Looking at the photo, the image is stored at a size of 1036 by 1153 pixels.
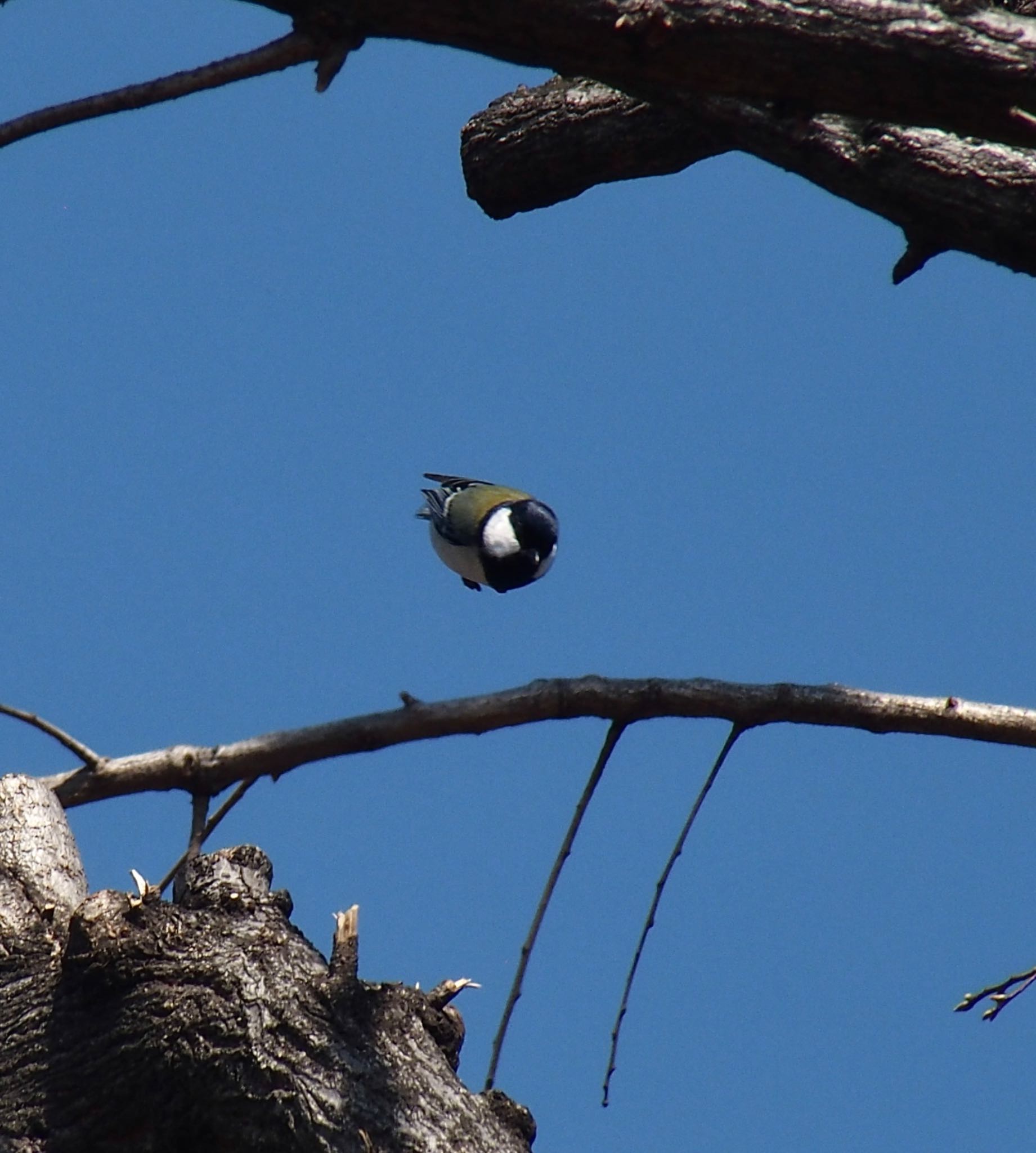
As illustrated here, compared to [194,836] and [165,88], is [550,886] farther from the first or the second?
[165,88]

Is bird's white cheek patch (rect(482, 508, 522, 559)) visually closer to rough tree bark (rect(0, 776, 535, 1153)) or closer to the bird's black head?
the bird's black head

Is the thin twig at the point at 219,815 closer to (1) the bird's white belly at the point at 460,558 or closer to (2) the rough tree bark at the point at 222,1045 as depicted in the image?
(2) the rough tree bark at the point at 222,1045

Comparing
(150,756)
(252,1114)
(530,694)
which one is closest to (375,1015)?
(252,1114)

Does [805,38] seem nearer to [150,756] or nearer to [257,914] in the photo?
[257,914]

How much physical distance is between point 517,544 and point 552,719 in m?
4.34

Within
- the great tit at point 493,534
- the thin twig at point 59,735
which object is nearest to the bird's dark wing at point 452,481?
the great tit at point 493,534

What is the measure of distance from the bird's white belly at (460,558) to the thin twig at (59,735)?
14.5 feet

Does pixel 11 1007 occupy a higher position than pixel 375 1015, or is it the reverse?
pixel 375 1015

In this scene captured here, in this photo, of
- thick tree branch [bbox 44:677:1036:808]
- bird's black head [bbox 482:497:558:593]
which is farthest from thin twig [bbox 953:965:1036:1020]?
bird's black head [bbox 482:497:558:593]

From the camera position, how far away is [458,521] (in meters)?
7.80

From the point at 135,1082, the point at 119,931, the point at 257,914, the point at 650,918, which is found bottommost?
the point at 135,1082

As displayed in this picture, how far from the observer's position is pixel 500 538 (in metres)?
7.43

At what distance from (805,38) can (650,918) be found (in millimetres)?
1767

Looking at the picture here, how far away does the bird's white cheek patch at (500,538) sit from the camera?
7.40 meters
